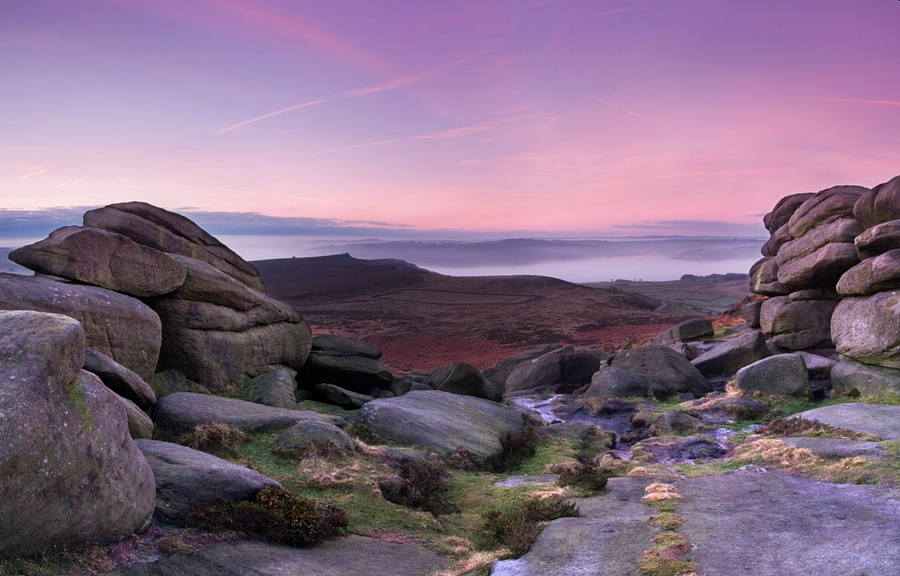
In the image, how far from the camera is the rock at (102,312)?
16.5m

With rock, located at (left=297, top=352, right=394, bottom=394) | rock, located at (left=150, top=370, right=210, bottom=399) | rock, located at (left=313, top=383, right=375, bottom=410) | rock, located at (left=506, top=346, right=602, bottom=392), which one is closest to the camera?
rock, located at (left=150, top=370, right=210, bottom=399)

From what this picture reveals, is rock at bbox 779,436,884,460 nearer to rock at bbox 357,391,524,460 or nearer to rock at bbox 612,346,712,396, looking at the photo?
rock at bbox 357,391,524,460

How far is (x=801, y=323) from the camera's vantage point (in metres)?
30.5

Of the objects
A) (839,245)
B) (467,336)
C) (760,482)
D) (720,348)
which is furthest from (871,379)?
(467,336)

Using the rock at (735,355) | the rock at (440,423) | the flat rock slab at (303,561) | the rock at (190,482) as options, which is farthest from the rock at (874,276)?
the rock at (190,482)

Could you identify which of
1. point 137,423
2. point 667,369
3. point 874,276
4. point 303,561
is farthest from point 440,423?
point 874,276

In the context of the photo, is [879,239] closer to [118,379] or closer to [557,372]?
[557,372]

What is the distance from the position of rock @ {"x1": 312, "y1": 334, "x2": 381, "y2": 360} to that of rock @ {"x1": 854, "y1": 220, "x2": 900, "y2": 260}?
911 inches

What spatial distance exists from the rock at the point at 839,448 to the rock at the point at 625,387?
13.7 m

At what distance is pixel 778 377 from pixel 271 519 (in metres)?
Result: 23.3

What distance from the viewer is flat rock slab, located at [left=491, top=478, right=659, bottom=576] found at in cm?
966

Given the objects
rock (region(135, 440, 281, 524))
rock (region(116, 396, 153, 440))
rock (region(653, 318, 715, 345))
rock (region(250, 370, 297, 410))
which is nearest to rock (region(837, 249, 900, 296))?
rock (region(653, 318, 715, 345))

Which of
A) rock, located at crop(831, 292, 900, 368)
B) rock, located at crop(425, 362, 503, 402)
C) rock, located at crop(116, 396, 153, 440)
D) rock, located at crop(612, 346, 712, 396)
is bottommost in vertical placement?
rock, located at crop(425, 362, 503, 402)

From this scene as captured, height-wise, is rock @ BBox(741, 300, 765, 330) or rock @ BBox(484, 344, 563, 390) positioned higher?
rock @ BBox(741, 300, 765, 330)
